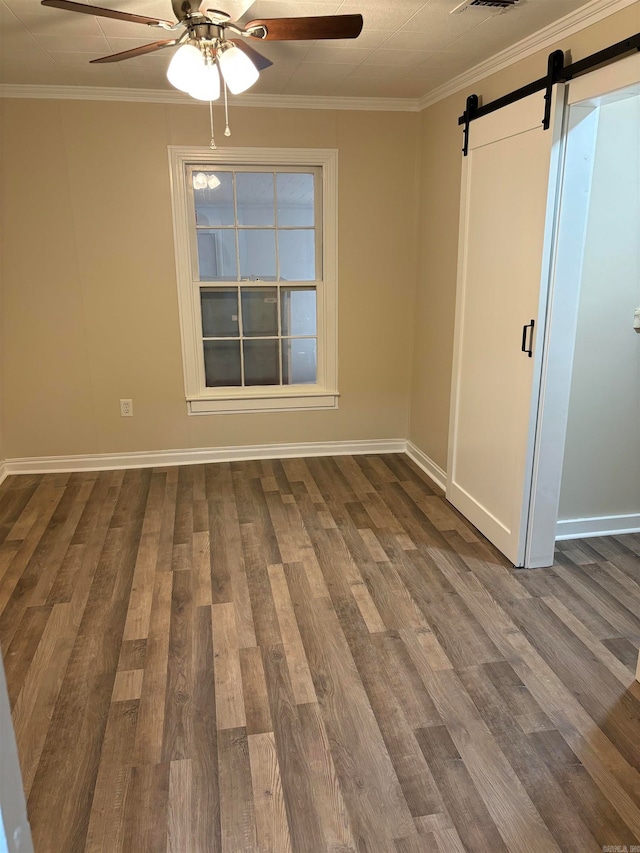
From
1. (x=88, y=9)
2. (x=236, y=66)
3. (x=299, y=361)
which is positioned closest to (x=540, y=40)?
(x=236, y=66)

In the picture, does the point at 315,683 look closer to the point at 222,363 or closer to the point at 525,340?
the point at 525,340

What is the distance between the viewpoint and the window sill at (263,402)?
432 centimetres

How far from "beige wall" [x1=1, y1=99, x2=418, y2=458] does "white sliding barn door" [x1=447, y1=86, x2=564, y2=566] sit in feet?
3.20

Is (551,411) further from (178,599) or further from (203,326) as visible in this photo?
Result: (203,326)

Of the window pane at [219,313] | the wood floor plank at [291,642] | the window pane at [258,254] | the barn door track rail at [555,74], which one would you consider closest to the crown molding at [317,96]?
the barn door track rail at [555,74]

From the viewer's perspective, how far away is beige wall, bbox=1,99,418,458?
3.78m

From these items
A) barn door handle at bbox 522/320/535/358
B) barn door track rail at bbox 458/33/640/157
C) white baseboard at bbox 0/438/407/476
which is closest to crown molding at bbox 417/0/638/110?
barn door track rail at bbox 458/33/640/157

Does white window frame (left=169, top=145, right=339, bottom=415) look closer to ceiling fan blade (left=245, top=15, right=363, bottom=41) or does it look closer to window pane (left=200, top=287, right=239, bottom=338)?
window pane (left=200, top=287, right=239, bottom=338)

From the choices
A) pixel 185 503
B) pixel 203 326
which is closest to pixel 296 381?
pixel 203 326

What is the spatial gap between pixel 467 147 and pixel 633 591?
8.07 ft

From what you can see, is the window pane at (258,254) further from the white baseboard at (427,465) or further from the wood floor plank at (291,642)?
the wood floor plank at (291,642)

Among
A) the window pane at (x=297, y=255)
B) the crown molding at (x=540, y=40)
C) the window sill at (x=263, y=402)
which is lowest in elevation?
the window sill at (x=263, y=402)

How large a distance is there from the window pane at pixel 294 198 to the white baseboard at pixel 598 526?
8.77 ft

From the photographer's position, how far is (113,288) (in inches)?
158
